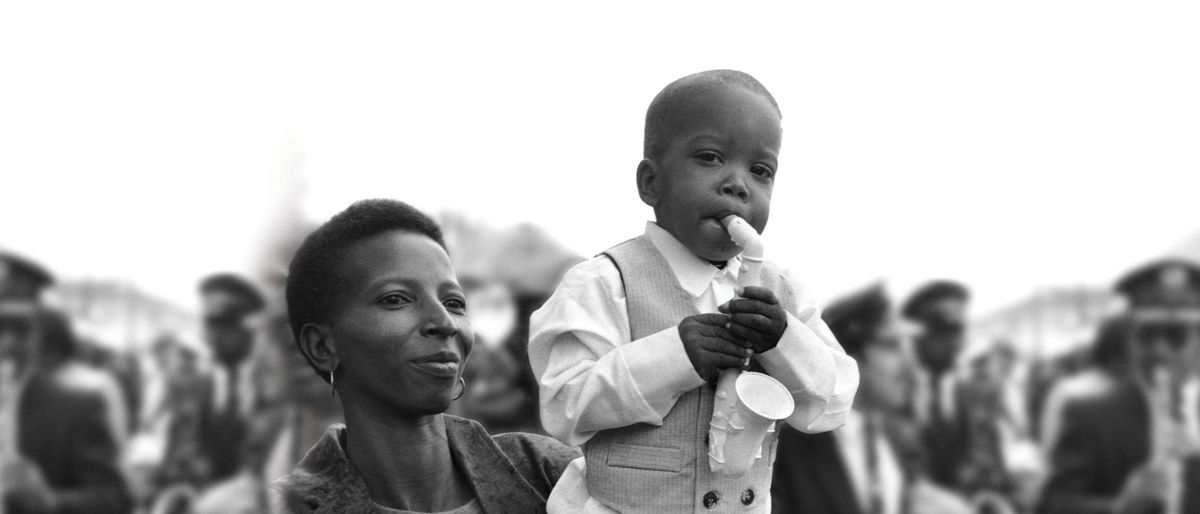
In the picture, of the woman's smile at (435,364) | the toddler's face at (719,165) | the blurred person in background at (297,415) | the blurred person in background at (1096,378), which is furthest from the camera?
the blurred person in background at (1096,378)

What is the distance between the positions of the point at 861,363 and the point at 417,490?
2.67m

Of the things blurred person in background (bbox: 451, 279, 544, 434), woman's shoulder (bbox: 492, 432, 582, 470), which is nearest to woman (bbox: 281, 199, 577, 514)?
woman's shoulder (bbox: 492, 432, 582, 470)

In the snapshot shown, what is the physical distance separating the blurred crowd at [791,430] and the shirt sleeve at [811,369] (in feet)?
5.53

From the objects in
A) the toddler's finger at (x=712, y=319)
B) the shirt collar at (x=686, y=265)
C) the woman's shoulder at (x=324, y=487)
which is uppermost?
the shirt collar at (x=686, y=265)

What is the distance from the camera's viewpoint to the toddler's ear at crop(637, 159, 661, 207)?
5.93 ft

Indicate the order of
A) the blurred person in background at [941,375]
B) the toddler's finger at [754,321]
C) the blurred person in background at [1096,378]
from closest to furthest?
the toddler's finger at [754,321], the blurred person in background at [941,375], the blurred person in background at [1096,378]

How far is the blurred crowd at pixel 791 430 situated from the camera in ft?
12.1

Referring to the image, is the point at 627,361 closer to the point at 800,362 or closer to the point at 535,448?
the point at 800,362

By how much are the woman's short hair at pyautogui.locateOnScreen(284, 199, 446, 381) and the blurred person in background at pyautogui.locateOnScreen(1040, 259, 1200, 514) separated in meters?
3.45

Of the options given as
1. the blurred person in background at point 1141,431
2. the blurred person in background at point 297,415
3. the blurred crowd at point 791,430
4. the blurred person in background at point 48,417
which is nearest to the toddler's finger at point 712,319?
the blurred crowd at point 791,430

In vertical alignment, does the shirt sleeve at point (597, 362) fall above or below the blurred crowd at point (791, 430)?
above

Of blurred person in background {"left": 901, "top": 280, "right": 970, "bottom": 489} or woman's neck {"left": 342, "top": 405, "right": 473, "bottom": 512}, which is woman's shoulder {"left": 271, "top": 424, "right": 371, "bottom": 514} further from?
blurred person in background {"left": 901, "top": 280, "right": 970, "bottom": 489}

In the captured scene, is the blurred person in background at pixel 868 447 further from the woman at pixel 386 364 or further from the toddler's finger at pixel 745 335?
the toddler's finger at pixel 745 335

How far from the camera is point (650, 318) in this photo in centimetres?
174
